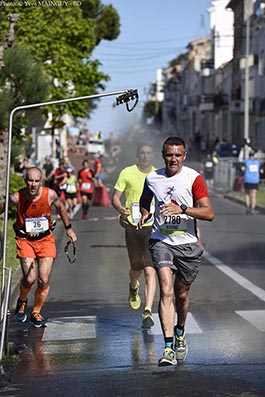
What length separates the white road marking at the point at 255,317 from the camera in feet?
36.4

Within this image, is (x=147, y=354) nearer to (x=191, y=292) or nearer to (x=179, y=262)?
(x=179, y=262)

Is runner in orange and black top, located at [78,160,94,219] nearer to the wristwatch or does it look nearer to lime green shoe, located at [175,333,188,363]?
lime green shoe, located at [175,333,188,363]

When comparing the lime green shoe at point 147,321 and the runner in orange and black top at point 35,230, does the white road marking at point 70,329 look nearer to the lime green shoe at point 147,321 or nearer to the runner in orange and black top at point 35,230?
the runner in orange and black top at point 35,230

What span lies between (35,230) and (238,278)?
516cm

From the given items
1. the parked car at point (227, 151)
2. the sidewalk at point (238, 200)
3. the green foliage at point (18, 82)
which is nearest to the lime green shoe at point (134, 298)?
the green foliage at point (18, 82)

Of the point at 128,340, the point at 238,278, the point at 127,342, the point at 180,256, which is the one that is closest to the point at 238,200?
the point at 238,278

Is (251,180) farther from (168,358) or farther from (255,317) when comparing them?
(168,358)

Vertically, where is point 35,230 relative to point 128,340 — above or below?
above

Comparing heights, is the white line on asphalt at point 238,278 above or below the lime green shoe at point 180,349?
below

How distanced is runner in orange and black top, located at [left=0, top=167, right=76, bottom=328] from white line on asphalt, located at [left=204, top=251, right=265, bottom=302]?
3.02 m

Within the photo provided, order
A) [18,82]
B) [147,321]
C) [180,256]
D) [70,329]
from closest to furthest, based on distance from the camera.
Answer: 1. [180,256]
2. [147,321]
3. [70,329]
4. [18,82]

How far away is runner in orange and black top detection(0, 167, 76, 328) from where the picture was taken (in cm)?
1125

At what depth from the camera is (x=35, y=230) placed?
1137 centimetres

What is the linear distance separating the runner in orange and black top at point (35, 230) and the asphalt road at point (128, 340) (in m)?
0.46
